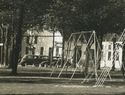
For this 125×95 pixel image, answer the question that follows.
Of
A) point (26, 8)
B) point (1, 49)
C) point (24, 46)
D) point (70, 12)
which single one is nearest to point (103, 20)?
point (70, 12)

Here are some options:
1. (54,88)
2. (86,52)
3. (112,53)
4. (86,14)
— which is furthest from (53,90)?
(86,14)

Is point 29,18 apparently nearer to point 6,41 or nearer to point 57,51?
point 6,41

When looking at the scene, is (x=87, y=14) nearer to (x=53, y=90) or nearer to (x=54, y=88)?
(x=54, y=88)

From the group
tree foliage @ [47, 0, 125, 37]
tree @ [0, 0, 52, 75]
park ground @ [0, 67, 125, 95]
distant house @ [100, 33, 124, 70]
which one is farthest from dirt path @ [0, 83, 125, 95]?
tree foliage @ [47, 0, 125, 37]

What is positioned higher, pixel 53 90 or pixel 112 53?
pixel 112 53

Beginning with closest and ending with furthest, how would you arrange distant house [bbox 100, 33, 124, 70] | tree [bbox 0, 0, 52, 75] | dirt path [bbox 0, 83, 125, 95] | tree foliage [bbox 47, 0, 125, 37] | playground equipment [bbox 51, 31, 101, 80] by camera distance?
1. dirt path [bbox 0, 83, 125, 95]
2. distant house [bbox 100, 33, 124, 70]
3. playground equipment [bbox 51, 31, 101, 80]
4. tree [bbox 0, 0, 52, 75]
5. tree foliage [bbox 47, 0, 125, 37]

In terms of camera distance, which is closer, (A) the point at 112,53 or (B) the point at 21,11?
(A) the point at 112,53

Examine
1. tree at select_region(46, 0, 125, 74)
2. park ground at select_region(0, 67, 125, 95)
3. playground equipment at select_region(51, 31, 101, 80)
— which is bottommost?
park ground at select_region(0, 67, 125, 95)

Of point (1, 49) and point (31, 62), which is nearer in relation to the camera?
point (1, 49)

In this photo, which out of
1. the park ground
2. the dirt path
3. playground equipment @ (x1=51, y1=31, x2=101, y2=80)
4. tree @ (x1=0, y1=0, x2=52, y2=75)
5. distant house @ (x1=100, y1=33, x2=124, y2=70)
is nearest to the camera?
the dirt path

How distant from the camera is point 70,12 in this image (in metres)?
39.8

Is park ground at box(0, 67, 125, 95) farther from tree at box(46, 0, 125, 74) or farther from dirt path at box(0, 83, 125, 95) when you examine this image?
tree at box(46, 0, 125, 74)

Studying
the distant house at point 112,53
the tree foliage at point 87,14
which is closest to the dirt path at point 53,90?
the distant house at point 112,53

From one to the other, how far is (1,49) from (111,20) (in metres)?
24.4
